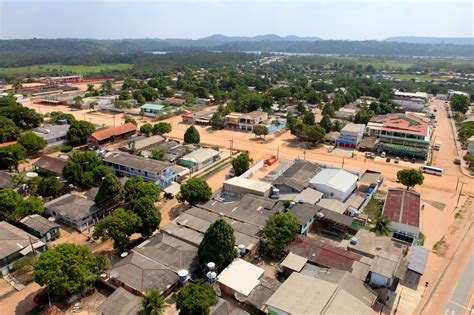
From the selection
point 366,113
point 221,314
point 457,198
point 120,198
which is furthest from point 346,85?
point 221,314

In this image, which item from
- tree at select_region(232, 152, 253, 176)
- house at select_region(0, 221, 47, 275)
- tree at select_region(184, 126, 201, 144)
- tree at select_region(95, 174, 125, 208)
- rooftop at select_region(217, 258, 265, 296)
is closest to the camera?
rooftop at select_region(217, 258, 265, 296)

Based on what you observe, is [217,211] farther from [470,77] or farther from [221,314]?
[470,77]

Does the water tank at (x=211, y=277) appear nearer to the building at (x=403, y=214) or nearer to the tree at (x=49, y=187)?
the building at (x=403, y=214)

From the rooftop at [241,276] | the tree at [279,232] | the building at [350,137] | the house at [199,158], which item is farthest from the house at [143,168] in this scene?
the building at [350,137]

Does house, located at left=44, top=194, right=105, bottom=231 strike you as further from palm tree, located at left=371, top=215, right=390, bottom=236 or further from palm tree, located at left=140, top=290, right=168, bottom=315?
palm tree, located at left=371, top=215, right=390, bottom=236

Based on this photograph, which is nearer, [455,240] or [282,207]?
[455,240]

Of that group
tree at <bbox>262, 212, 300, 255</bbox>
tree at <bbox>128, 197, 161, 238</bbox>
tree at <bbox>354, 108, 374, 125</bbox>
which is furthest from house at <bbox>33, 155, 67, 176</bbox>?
tree at <bbox>354, 108, 374, 125</bbox>

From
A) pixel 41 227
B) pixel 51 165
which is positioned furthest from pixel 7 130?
pixel 41 227
